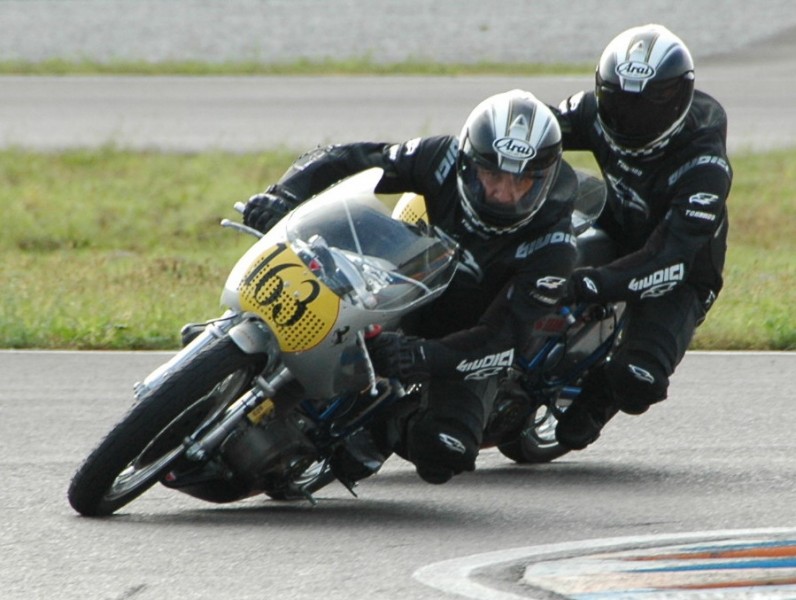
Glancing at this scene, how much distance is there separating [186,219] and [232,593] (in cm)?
1028

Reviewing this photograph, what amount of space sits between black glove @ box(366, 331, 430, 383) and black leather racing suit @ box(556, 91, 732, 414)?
3.72 ft

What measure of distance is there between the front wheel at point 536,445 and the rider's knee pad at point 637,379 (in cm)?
43

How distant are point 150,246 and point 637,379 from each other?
8.19 metres

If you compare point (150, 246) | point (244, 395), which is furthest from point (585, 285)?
point (150, 246)

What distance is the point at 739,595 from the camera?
14.5 ft

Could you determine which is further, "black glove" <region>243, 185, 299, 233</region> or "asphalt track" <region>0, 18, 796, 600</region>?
"black glove" <region>243, 185, 299, 233</region>

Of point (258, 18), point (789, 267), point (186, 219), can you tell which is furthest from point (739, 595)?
point (258, 18)

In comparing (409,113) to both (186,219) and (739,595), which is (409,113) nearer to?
(186,219)

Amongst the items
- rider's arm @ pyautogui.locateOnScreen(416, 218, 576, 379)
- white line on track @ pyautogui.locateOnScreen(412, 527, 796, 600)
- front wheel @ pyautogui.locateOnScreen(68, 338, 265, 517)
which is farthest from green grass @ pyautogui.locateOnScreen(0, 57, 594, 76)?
front wheel @ pyautogui.locateOnScreen(68, 338, 265, 517)

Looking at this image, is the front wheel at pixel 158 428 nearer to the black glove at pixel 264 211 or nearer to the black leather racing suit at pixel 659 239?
the black glove at pixel 264 211

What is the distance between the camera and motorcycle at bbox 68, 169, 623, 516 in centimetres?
510

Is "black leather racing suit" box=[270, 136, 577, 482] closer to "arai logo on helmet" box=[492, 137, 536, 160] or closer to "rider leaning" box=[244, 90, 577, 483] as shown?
"rider leaning" box=[244, 90, 577, 483]

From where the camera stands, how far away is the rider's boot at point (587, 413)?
653 cm

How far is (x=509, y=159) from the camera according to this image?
5.49 meters
